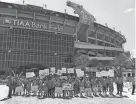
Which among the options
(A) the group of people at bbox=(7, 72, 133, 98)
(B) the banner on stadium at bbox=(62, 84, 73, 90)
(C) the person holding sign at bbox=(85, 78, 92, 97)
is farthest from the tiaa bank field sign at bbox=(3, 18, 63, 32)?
(C) the person holding sign at bbox=(85, 78, 92, 97)

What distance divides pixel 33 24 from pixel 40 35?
14.5 ft

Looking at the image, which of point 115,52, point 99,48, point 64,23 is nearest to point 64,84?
point 64,23

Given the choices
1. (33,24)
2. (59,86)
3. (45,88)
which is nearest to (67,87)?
(59,86)

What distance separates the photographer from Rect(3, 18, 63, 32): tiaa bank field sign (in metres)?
60.8

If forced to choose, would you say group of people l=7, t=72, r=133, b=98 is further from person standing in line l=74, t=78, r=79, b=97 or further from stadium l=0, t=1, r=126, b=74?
stadium l=0, t=1, r=126, b=74

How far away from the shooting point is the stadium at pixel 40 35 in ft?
198

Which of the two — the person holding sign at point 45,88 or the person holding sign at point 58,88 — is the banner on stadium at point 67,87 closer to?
the person holding sign at point 58,88

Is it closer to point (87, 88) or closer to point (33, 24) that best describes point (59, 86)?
point (87, 88)

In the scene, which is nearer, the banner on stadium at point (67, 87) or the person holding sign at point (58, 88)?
the person holding sign at point (58, 88)

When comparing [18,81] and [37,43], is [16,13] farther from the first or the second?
[18,81]

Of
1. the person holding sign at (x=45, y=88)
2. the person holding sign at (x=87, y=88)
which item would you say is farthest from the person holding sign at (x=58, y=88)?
the person holding sign at (x=87, y=88)

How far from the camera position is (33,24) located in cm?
6350

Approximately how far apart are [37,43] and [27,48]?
13.0 feet

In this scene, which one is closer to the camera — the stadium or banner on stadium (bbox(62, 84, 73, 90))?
banner on stadium (bbox(62, 84, 73, 90))
